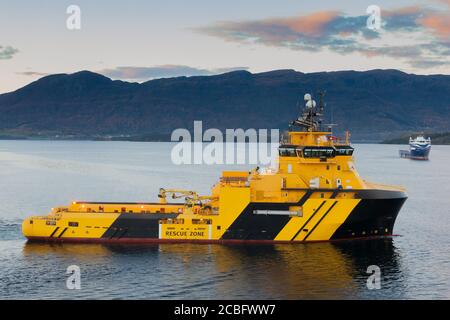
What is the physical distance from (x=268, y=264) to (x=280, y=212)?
464cm

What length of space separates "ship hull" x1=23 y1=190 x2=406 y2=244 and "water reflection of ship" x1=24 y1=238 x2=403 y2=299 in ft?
2.15

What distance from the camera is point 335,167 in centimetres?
3869

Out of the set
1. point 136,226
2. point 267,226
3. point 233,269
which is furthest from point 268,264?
point 136,226

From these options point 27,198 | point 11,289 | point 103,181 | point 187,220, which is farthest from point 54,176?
point 11,289

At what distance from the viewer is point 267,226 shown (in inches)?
1487

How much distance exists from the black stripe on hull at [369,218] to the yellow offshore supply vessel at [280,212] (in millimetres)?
65


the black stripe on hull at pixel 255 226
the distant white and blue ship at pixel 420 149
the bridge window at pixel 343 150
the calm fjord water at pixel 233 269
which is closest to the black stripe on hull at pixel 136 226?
the calm fjord water at pixel 233 269

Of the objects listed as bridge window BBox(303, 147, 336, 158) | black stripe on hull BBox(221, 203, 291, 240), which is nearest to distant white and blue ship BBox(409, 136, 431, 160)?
bridge window BBox(303, 147, 336, 158)

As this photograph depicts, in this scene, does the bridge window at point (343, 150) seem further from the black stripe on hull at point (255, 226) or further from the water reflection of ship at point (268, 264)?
the water reflection of ship at point (268, 264)

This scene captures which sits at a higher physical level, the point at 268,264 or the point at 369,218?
the point at 369,218

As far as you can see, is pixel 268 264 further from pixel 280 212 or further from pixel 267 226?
pixel 280 212

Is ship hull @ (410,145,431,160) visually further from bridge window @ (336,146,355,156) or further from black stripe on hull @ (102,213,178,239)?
black stripe on hull @ (102,213,178,239)

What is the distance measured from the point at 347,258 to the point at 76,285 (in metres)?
16.0

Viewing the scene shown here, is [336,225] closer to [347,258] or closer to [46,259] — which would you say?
[347,258]
